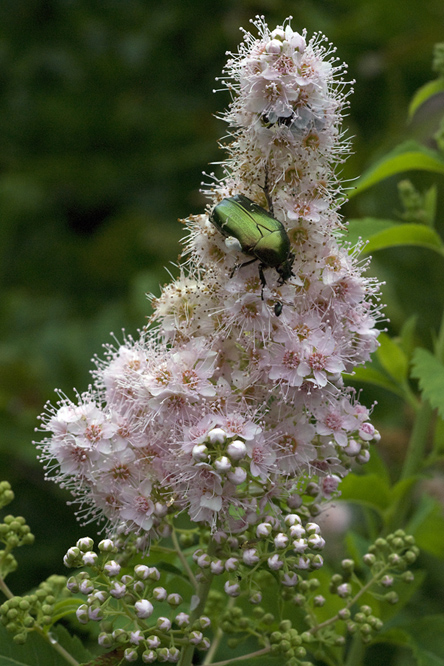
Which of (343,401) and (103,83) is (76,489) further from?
(103,83)

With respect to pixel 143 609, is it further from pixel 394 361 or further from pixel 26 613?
pixel 394 361

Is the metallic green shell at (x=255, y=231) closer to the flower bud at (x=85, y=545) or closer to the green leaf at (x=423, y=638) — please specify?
the flower bud at (x=85, y=545)

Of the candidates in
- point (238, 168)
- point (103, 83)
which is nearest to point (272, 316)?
point (238, 168)

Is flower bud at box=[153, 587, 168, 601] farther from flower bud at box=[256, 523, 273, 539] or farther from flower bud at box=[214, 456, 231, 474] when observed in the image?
flower bud at box=[214, 456, 231, 474]

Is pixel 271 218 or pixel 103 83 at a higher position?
pixel 103 83

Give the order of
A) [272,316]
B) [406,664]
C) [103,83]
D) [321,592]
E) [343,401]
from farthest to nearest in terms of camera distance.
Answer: [103,83] → [406,664] → [321,592] → [343,401] → [272,316]

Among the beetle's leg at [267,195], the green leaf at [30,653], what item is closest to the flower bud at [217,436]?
the beetle's leg at [267,195]
